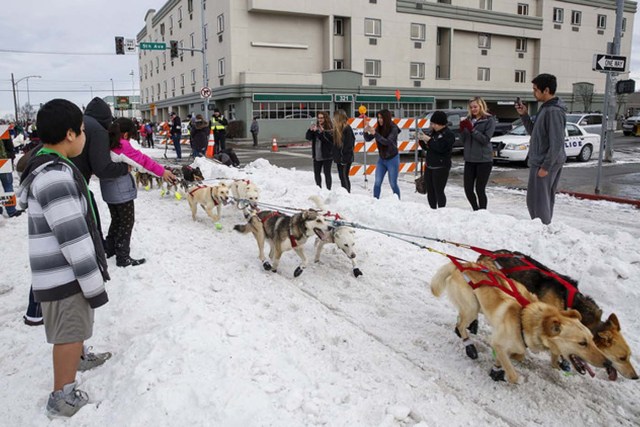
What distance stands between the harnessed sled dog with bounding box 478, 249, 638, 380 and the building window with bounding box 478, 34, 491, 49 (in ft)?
157

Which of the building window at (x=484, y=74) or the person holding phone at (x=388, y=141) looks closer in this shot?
the person holding phone at (x=388, y=141)

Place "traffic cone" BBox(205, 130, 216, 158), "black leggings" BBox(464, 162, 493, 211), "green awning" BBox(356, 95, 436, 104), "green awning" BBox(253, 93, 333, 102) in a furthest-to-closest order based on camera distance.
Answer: "green awning" BBox(356, 95, 436, 104) → "green awning" BBox(253, 93, 333, 102) → "traffic cone" BBox(205, 130, 216, 158) → "black leggings" BBox(464, 162, 493, 211)

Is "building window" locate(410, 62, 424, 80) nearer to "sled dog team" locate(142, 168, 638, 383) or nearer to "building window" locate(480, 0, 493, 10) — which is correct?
"building window" locate(480, 0, 493, 10)

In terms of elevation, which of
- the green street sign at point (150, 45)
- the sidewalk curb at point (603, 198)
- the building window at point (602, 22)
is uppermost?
the building window at point (602, 22)

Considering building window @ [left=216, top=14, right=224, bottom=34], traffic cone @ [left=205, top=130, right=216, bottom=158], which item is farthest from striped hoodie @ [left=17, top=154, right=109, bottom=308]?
building window @ [left=216, top=14, right=224, bottom=34]

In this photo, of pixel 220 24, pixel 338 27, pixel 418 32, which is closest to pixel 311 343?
pixel 220 24

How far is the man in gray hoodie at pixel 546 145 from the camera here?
19.0 feet

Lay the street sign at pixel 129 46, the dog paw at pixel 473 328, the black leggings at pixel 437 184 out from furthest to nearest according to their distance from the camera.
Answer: the street sign at pixel 129 46 → the black leggings at pixel 437 184 → the dog paw at pixel 473 328

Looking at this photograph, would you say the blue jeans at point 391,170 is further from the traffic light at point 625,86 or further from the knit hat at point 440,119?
the traffic light at point 625,86

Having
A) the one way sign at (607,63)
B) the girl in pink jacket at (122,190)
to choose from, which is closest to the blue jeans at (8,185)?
the girl in pink jacket at (122,190)

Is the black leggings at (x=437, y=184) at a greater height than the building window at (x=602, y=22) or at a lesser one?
lesser

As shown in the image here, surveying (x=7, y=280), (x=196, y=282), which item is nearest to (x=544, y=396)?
(x=196, y=282)

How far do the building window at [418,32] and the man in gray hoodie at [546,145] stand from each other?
3973 centimetres

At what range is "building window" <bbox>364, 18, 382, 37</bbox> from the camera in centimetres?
4034
